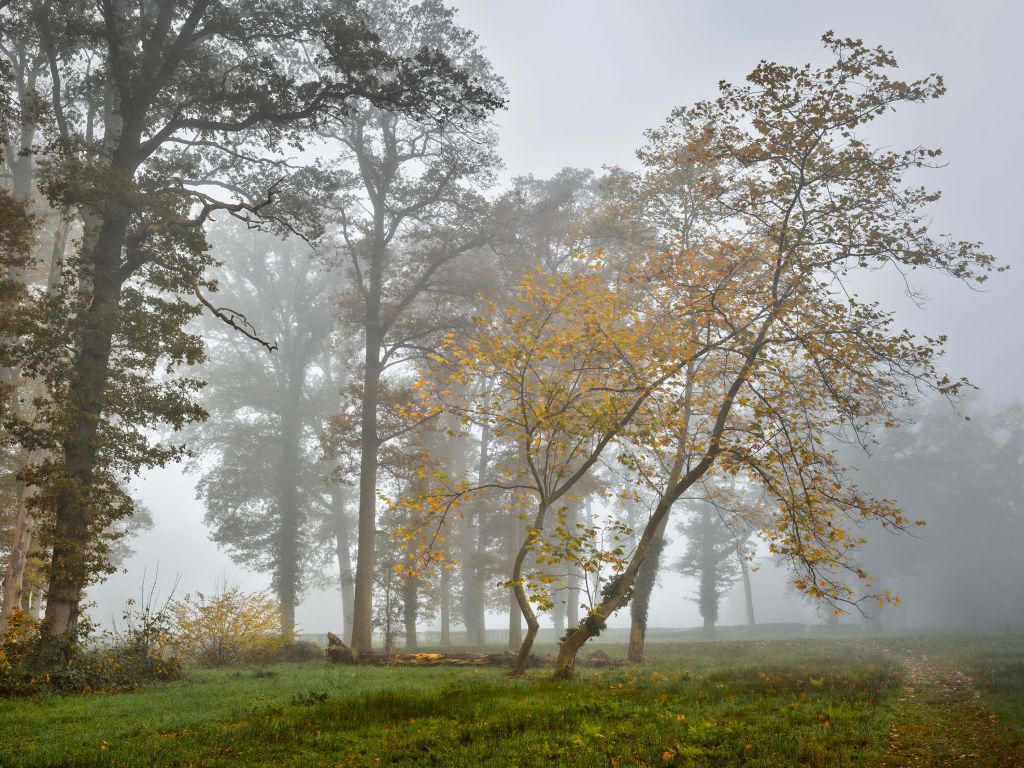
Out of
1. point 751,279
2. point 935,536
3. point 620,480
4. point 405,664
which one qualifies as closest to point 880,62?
point 751,279

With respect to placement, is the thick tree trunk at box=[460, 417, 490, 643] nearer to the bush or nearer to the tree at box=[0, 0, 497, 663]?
the bush

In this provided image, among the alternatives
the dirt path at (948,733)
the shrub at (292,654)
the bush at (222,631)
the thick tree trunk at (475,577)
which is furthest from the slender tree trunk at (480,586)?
the dirt path at (948,733)

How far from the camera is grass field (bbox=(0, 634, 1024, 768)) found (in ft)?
20.6

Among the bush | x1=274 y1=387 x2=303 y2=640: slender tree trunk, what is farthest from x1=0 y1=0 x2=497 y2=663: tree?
x1=274 y1=387 x2=303 y2=640: slender tree trunk

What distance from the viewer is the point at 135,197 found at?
40.5ft

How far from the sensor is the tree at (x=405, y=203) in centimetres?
2058

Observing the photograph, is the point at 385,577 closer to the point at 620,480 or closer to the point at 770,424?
the point at 770,424

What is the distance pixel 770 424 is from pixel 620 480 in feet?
110

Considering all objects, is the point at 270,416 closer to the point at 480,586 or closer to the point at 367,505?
the point at 480,586

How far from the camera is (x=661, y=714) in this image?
781 centimetres

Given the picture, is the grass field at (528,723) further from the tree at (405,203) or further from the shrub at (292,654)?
the tree at (405,203)

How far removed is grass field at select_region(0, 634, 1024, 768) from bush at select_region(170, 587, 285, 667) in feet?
14.7

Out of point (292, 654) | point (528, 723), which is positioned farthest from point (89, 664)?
point (528, 723)

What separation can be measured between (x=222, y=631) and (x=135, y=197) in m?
11.2
